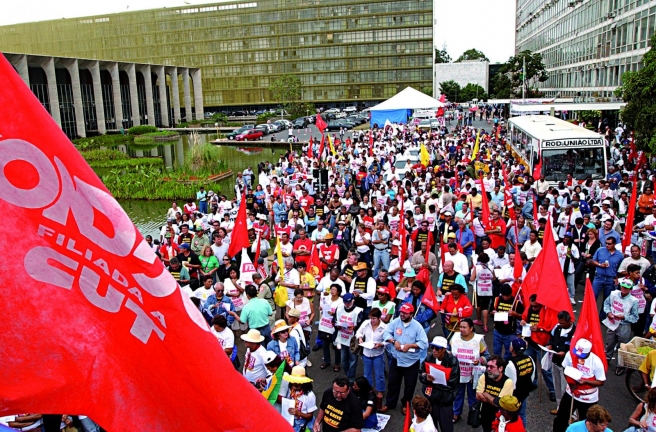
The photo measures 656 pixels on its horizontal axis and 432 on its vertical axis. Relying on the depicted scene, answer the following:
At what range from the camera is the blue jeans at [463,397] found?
703 cm

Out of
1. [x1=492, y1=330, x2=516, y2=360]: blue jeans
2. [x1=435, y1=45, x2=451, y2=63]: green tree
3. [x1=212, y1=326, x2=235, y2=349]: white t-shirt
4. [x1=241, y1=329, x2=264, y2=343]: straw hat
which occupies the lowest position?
[x1=492, y1=330, x2=516, y2=360]: blue jeans

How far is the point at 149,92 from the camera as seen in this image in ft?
233

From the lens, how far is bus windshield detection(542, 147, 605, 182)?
17703mm

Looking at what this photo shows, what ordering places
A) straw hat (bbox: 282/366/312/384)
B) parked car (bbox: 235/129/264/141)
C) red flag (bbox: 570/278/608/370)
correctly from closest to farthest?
1. straw hat (bbox: 282/366/312/384)
2. red flag (bbox: 570/278/608/370)
3. parked car (bbox: 235/129/264/141)

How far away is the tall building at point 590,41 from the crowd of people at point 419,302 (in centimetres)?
2682

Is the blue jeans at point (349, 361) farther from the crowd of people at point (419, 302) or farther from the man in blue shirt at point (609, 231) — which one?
the man in blue shirt at point (609, 231)

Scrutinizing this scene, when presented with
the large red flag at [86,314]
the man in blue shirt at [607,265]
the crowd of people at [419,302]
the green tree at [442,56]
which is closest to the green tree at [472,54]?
the green tree at [442,56]

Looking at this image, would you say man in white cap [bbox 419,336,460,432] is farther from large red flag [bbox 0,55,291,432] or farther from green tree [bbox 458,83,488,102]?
green tree [bbox 458,83,488,102]

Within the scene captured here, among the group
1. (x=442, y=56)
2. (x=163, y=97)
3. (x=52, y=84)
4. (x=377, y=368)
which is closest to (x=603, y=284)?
(x=377, y=368)

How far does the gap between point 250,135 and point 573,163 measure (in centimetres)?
3463

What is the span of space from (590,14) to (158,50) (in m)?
76.0

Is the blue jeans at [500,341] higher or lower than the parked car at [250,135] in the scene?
lower

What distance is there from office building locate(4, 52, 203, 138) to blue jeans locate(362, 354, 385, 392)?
53.3 meters

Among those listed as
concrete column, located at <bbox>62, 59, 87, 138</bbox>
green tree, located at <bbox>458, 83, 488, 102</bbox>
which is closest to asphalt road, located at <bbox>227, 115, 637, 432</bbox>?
concrete column, located at <bbox>62, 59, 87, 138</bbox>
